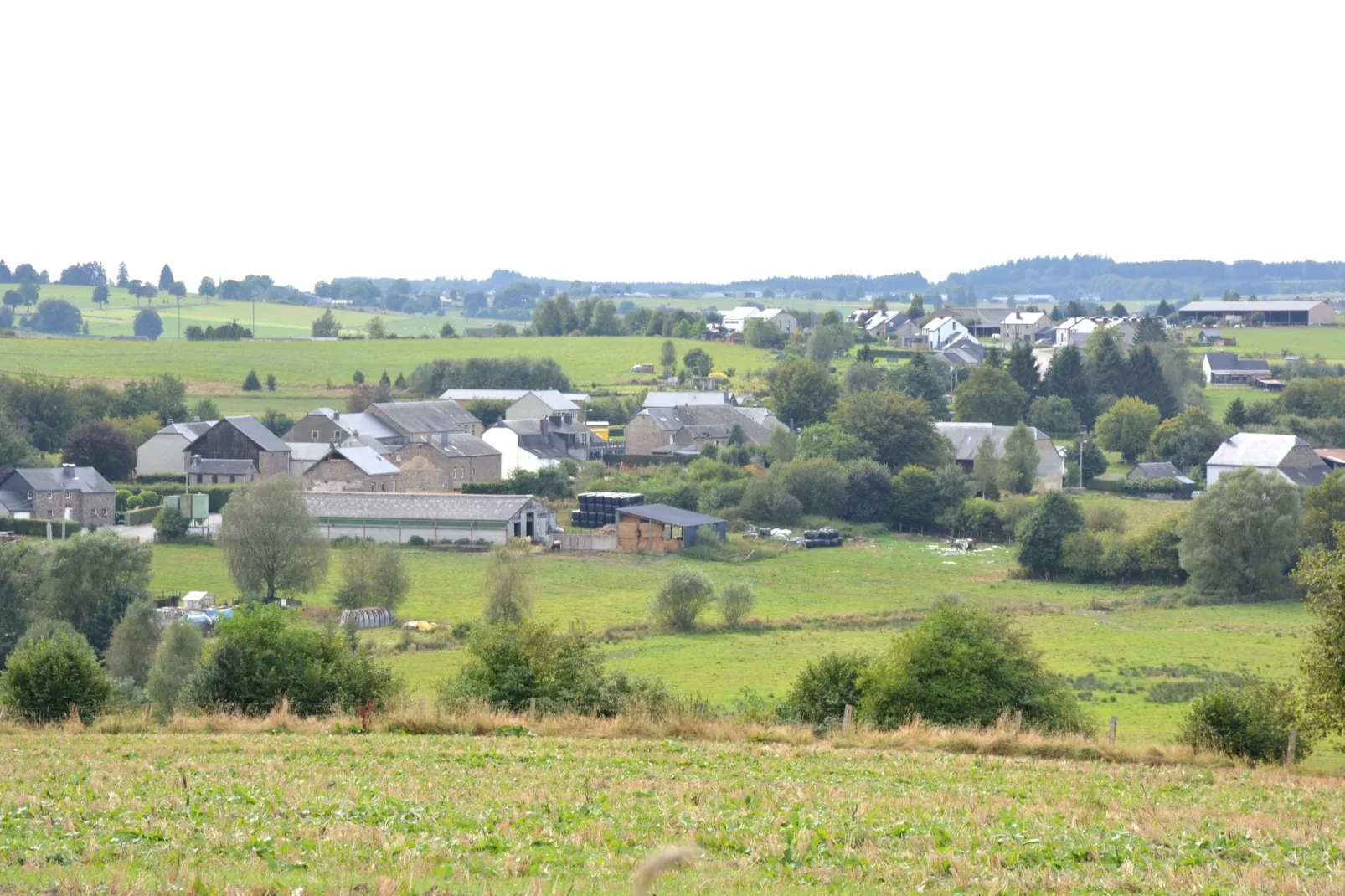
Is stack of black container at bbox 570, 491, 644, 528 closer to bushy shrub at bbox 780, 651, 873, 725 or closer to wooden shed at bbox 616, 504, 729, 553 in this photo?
wooden shed at bbox 616, 504, 729, 553

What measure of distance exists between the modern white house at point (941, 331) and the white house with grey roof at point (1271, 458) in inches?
2161

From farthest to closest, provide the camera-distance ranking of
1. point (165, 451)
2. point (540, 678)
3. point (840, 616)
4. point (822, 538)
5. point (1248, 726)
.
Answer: point (165, 451), point (822, 538), point (840, 616), point (540, 678), point (1248, 726)

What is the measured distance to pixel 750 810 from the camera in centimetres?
1193


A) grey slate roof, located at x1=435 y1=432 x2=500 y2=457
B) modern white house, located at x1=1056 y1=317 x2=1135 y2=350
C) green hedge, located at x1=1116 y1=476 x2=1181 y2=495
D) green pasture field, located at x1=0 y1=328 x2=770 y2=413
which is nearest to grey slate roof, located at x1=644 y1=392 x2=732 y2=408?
green pasture field, located at x1=0 y1=328 x2=770 y2=413

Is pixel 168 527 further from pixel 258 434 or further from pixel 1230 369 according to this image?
pixel 1230 369

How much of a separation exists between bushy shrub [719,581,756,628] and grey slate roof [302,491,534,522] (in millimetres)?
16185

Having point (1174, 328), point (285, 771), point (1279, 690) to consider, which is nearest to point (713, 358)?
point (1174, 328)

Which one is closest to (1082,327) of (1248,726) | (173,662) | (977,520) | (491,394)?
(491,394)

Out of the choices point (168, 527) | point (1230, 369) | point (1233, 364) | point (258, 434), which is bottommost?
point (168, 527)

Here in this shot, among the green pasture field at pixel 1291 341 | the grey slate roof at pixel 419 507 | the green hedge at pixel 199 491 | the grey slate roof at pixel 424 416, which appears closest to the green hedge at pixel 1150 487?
the grey slate roof at pixel 419 507

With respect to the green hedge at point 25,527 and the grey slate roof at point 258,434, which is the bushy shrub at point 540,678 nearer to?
the green hedge at point 25,527

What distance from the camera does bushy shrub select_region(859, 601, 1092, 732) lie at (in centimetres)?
2109

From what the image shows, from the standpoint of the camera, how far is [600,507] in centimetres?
5603

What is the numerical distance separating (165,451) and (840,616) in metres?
39.2
